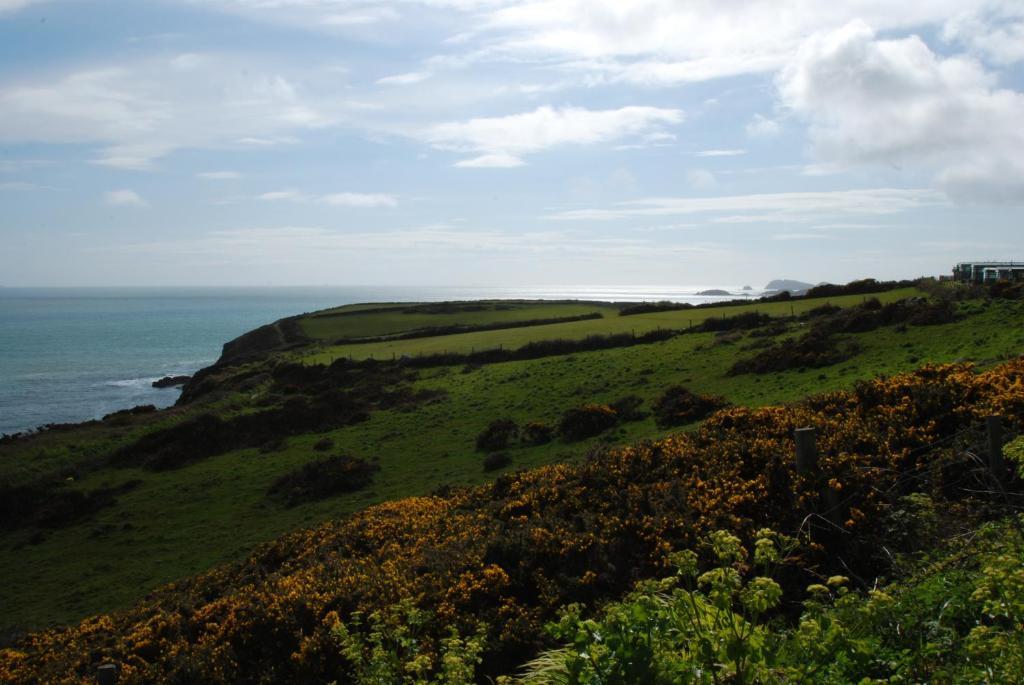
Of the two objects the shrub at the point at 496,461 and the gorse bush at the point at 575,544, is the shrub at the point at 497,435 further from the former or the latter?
the gorse bush at the point at 575,544

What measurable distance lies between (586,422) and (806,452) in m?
16.9

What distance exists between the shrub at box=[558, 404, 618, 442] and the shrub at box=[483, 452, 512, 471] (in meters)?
2.84

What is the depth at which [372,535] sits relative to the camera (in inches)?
621

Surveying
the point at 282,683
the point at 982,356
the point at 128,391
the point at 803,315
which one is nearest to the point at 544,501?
the point at 282,683

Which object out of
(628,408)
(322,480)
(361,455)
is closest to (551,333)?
(361,455)

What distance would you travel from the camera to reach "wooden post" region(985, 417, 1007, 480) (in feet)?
34.9

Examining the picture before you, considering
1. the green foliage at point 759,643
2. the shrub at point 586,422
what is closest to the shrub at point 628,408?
the shrub at point 586,422

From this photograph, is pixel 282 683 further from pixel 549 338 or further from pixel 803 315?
pixel 549 338

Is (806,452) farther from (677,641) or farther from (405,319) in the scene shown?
(405,319)

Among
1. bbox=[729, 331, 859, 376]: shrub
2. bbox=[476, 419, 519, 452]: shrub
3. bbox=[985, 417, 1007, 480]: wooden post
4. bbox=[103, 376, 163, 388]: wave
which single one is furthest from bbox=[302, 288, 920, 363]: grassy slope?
bbox=[985, 417, 1007, 480]: wooden post

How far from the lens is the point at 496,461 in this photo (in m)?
26.3

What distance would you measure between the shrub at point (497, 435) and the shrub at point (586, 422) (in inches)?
85.0

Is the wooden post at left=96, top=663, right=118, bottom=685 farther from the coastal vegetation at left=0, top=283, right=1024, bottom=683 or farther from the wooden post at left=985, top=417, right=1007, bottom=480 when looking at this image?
the wooden post at left=985, top=417, right=1007, bottom=480

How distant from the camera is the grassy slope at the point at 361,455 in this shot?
2253 centimetres
